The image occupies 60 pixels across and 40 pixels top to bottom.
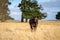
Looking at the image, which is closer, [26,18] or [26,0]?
[26,18]

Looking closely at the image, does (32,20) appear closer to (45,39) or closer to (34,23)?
(34,23)

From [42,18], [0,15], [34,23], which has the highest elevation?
[34,23]

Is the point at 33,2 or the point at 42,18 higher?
the point at 33,2

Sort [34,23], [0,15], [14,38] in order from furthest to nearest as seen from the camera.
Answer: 1. [0,15]
2. [34,23]
3. [14,38]

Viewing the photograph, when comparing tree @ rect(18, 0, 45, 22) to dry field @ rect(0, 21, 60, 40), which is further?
tree @ rect(18, 0, 45, 22)

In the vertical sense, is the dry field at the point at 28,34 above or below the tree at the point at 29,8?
above

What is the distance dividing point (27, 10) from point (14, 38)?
1823 inches

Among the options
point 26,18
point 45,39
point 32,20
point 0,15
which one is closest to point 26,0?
point 26,18

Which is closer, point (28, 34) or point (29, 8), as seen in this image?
point (28, 34)

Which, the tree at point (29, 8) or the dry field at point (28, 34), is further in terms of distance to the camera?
the tree at point (29, 8)

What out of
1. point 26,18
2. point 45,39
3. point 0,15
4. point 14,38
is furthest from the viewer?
point 26,18

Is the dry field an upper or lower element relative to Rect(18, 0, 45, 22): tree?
upper

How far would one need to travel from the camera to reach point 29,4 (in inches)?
2233

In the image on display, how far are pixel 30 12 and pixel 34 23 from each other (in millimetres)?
37342
